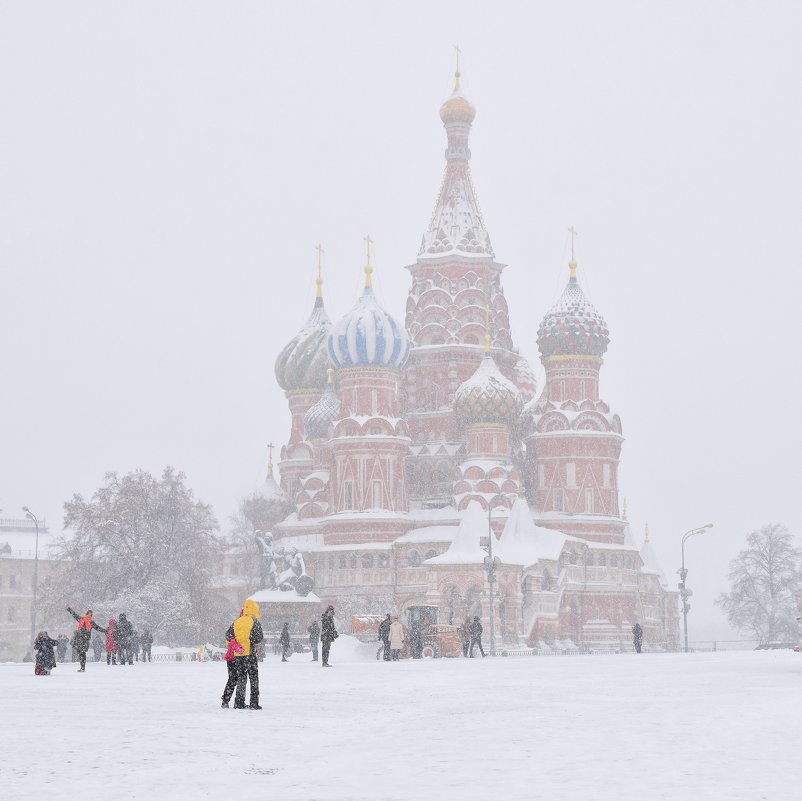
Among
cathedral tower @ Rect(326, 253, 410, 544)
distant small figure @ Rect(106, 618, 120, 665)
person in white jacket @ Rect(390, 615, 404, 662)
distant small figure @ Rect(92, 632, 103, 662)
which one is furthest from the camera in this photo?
cathedral tower @ Rect(326, 253, 410, 544)

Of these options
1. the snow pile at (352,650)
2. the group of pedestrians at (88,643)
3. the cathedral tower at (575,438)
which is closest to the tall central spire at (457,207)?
the cathedral tower at (575,438)

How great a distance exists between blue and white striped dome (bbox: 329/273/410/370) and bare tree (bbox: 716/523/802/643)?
69.2ft

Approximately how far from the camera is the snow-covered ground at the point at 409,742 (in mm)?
10195

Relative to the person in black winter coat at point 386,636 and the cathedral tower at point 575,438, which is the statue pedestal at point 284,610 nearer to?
the person in black winter coat at point 386,636

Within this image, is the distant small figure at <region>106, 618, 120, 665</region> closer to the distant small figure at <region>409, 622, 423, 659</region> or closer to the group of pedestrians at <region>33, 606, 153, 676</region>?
the group of pedestrians at <region>33, 606, 153, 676</region>

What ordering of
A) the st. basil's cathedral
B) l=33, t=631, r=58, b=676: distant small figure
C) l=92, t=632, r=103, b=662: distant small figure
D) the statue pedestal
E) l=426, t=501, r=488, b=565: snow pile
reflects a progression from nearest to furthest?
1. l=33, t=631, r=58, b=676: distant small figure
2. l=92, t=632, r=103, b=662: distant small figure
3. the statue pedestal
4. l=426, t=501, r=488, b=565: snow pile
5. the st. basil's cathedral

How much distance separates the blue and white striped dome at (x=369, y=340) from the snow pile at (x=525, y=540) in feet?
30.9

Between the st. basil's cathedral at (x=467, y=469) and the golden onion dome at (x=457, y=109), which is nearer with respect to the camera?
the st. basil's cathedral at (x=467, y=469)

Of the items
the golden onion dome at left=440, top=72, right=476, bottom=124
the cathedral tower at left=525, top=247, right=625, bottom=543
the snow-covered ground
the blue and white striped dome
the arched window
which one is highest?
the golden onion dome at left=440, top=72, right=476, bottom=124

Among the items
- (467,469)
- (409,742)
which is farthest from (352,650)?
(409,742)

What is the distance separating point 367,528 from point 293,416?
15.4 meters

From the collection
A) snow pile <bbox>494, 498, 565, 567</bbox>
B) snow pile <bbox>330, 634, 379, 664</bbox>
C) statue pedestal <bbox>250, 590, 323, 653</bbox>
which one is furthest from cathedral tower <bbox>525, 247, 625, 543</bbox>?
snow pile <bbox>330, 634, 379, 664</bbox>

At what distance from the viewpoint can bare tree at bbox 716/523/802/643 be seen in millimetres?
74750

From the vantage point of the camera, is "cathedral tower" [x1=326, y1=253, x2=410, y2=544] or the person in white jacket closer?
the person in white jacket
